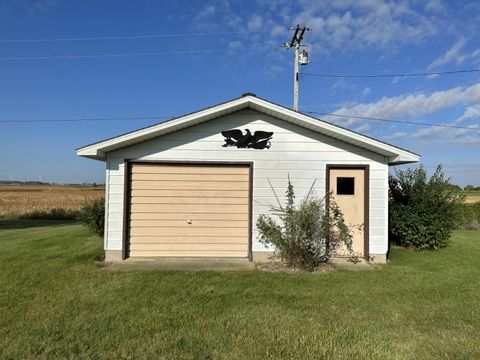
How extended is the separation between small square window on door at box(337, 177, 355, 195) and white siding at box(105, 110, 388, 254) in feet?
1.27

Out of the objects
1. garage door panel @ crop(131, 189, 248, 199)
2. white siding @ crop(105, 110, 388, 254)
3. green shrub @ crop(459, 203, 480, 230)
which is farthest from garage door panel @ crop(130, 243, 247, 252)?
green shrub @ crop(459, 203, 480, 230)

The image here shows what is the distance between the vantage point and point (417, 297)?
6199 millimetres

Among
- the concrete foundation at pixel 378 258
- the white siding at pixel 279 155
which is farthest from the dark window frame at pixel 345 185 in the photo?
the concrete foundation at pixel 378 258

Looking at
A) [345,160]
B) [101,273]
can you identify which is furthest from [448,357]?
[101,273]

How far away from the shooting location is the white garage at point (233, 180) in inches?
341

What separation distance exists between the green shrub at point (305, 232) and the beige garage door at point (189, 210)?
69 centimetres

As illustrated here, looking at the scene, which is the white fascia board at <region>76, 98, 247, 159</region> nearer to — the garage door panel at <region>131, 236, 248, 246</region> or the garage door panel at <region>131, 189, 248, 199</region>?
the garage door panel at <region>131, 189, 248, 199</region>

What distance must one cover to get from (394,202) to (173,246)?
242 inches

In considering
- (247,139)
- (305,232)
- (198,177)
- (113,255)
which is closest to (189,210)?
(198,177)

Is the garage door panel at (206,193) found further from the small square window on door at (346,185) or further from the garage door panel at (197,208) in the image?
the small square window on door at (346,185)

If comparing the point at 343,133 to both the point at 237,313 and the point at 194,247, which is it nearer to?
the point at 194,247

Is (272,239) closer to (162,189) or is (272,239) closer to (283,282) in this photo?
(283,282)

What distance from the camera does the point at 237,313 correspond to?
210 inches

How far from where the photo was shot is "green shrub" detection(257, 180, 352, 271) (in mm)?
7926
